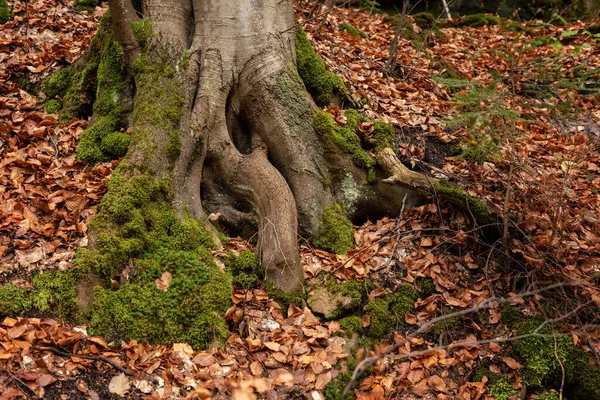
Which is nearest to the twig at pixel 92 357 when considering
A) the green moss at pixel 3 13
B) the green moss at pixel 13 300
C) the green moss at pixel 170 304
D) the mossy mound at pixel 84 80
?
the green moss at pixel 170 304

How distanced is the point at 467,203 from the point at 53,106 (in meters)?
4.73

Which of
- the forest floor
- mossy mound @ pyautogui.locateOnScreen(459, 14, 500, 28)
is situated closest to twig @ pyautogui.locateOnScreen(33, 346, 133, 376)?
the forest floor

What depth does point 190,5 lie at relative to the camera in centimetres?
575

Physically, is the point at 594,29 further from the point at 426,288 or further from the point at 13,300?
the point at 13,300

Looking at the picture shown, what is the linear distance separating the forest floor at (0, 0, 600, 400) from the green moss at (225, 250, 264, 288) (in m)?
0.09

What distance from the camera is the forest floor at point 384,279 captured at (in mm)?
3631

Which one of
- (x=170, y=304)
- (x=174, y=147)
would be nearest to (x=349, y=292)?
(x=170, y=304)

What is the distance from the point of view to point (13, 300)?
370 centimetres

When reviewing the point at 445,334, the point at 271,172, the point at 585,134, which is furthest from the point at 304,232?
the point at 585,134

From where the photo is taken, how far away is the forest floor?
11.9 ft

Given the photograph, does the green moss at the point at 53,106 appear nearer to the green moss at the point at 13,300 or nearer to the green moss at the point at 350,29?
the green moss at the point at 13,300

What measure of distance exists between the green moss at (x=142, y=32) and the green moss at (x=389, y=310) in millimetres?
3592

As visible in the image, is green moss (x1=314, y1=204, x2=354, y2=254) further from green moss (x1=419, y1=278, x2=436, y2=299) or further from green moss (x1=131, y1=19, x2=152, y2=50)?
green moss (x1=131, y1=19, x2=152, y2=50)

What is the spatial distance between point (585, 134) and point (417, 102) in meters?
2.42
